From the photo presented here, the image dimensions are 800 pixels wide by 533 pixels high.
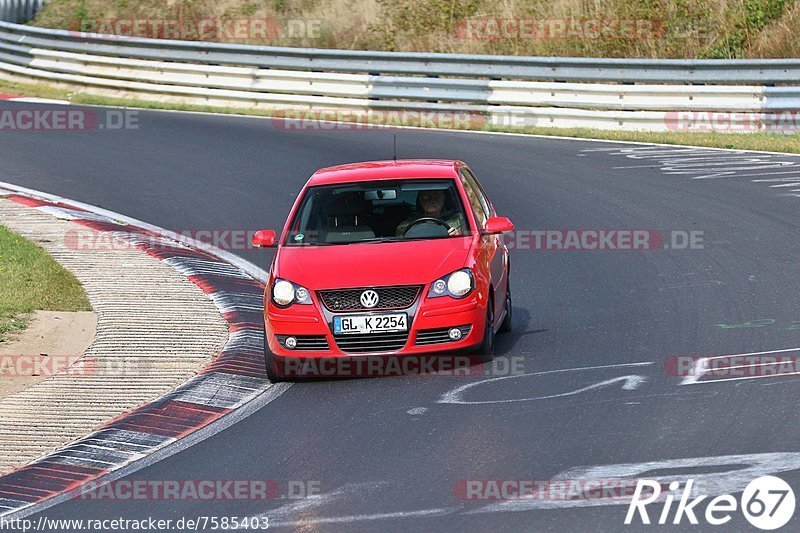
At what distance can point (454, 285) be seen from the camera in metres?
10.0

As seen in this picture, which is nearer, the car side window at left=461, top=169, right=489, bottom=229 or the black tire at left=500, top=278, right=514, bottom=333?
the car side window at left=461, top=169, right=489, bottom=229

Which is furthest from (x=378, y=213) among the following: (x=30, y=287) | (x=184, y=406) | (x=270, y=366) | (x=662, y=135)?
(x=662, y=135)

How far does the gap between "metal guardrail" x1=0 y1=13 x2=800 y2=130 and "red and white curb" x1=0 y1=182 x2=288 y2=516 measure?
34.3 feet

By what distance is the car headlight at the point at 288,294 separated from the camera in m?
10.1

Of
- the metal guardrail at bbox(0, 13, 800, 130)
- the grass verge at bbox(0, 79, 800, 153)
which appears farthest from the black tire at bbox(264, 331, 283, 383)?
the metal guardrail at bbox(0, 13, 800, 130)

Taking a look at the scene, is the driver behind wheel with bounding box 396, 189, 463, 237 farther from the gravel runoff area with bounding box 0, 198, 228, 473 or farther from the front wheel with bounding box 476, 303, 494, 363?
the gravel runoff area with bounding box 0, 198, 228, 473

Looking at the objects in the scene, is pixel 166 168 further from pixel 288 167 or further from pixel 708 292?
pixel 708 292

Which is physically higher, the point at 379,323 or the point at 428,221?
the point at 428,221

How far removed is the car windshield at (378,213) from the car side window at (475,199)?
0.20 m

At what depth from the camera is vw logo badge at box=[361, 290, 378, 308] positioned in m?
9.88

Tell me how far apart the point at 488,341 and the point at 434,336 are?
0.54 m

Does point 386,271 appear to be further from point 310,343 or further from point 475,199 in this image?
point 475,199

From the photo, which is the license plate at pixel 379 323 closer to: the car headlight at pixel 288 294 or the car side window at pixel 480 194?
the car headlight at pixel 288 294

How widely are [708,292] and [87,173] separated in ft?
37.0
